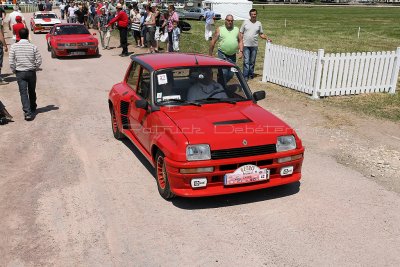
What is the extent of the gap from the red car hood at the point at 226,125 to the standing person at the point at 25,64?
4611mm

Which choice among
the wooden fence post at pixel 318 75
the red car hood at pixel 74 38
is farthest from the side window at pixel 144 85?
the red car hood at pixel 74 38

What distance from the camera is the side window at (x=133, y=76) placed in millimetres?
6976

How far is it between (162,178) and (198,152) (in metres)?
0.87

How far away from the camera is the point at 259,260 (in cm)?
430

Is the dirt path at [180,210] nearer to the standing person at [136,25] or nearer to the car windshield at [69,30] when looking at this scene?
the car windshield at [69,30]

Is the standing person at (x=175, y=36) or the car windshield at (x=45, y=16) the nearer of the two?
the standing person at (x=175, y=36)

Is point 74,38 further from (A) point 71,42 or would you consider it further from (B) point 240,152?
(B) point 240,152

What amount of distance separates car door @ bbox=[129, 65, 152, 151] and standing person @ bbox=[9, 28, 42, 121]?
3.42 meters

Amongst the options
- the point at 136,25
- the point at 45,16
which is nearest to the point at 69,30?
the point at 136,25

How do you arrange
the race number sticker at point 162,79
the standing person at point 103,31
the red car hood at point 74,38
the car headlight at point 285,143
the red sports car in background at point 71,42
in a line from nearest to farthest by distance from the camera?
the car headlight at point 285,143
the race number sticker at point 162,79
the red sports car in background at point 71,42
the red car hood at point 74,38
the standing person at point 103,31

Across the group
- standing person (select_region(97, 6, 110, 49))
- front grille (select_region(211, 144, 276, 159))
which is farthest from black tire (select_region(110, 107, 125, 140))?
standing person (select_region(97, 6, 110, 49))

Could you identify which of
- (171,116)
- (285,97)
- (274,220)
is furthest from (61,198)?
(285,97)

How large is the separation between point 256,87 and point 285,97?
1.41 metres

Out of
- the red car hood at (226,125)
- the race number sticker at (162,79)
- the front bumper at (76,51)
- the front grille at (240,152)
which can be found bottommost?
the front bumper at (76,51)
